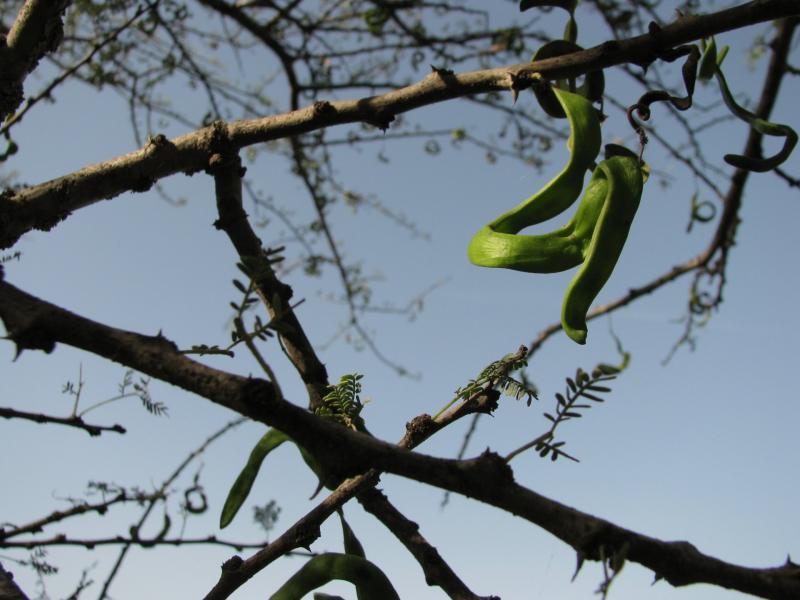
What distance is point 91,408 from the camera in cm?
132

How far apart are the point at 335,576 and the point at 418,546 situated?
12 centimetres

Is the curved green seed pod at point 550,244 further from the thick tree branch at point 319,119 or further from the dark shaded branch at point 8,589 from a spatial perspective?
the dark shaded branch at point 8,589

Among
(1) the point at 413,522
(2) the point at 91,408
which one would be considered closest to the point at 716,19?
(1) the point at 413,522

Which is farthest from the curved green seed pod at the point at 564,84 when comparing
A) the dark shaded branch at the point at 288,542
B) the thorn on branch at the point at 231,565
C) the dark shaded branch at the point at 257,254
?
the thorn on branch at the point at 231,565

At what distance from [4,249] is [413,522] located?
0.75 metres

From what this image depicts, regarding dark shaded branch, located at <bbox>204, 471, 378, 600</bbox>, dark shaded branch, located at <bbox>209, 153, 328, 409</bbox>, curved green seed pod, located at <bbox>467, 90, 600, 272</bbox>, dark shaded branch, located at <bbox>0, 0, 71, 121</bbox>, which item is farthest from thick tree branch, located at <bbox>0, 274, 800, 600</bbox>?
dark shaded branch, located at <bbox>0, 0, 71, 121</bbox>

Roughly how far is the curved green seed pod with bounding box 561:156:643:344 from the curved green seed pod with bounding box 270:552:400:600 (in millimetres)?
395

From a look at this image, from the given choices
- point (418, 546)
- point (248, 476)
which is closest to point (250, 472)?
point (248, 476)

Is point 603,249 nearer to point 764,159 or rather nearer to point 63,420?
point 764,159

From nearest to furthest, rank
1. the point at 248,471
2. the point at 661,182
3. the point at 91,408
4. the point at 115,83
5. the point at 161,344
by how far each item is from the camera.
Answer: the point at 161,344 < the point at 248,471 < the point at 91,408 < the point at 115,83 < the point at 661,182

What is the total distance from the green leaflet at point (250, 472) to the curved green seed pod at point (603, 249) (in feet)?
1.30

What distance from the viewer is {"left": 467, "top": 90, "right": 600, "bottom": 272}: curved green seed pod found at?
0.98m

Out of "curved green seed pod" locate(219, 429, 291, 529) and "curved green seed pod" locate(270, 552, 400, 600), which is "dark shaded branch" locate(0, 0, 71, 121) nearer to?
"curved green seed pod" locate(219, 429, 291, 529)

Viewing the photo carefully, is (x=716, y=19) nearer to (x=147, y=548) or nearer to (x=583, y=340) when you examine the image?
(x=583, y=340)
